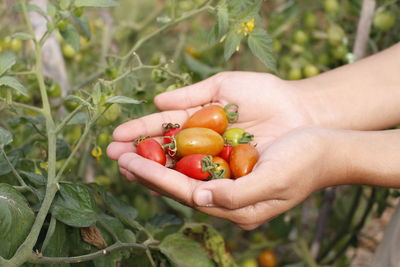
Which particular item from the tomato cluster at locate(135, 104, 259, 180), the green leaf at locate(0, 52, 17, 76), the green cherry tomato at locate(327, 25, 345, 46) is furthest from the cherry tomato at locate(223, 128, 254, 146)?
the green cherry tomato at locate(327, 25, 345, 46)

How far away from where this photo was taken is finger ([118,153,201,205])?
1.06 meters

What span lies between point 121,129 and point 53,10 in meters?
0.32

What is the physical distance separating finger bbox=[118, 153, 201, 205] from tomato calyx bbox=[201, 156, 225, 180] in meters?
0.10

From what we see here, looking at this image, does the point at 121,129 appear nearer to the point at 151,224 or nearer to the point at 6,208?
the point at 151,224

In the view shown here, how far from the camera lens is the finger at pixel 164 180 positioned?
106 cm

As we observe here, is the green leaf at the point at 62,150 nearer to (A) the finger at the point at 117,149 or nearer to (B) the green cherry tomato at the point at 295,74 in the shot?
(A) the finger at the point at 117,149

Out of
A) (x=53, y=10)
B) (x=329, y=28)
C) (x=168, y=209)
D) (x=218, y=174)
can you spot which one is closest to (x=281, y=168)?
(x=218, y=174)

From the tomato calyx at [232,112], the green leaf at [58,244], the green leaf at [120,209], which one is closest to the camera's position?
the green leaf at [58,244]

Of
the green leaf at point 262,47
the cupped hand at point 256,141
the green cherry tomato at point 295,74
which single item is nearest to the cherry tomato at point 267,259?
the green cherry tomato at point 295,74

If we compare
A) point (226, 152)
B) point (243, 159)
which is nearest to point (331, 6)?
point (226, 152)

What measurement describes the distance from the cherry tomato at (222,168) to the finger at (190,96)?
0.65 ft

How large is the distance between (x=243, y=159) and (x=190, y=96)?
28 cm

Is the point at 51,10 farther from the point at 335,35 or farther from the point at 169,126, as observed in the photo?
the point at 335,35

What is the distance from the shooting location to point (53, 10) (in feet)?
3.95
